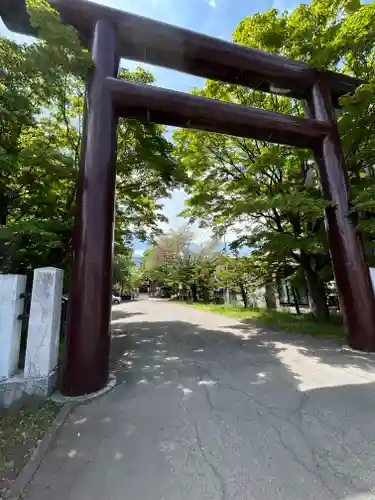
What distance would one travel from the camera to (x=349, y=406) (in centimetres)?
300

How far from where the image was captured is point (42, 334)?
3.45m

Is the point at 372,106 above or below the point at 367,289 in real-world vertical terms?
above

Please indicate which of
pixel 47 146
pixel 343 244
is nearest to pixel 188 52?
pixel 47 146

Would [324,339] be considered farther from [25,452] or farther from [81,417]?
[25,452]

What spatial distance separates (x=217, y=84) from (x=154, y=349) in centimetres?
823

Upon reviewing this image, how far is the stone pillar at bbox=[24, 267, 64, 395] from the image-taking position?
3373mm

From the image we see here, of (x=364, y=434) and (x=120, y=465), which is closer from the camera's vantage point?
(x=120, y=465)

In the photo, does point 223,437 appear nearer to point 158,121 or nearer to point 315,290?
point 158,121

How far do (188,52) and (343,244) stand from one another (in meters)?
5.63

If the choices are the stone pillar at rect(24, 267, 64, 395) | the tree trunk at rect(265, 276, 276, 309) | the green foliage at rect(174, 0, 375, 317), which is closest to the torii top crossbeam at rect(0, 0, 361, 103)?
the green foliage at rect(174, 0, 375, 317)

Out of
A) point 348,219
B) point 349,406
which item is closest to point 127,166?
point 348,219

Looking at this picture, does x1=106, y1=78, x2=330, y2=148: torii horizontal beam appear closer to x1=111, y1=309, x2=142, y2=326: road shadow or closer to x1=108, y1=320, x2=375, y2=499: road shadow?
x1=108, y1=320, x2=375, y2=499: road shadow

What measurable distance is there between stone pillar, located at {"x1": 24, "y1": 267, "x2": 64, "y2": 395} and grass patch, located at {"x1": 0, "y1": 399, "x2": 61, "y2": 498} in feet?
0.85

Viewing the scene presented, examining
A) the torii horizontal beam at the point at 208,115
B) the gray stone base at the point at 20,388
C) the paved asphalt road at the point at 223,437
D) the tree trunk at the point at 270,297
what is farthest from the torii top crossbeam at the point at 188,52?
the tree trunk at the point at 270,297
